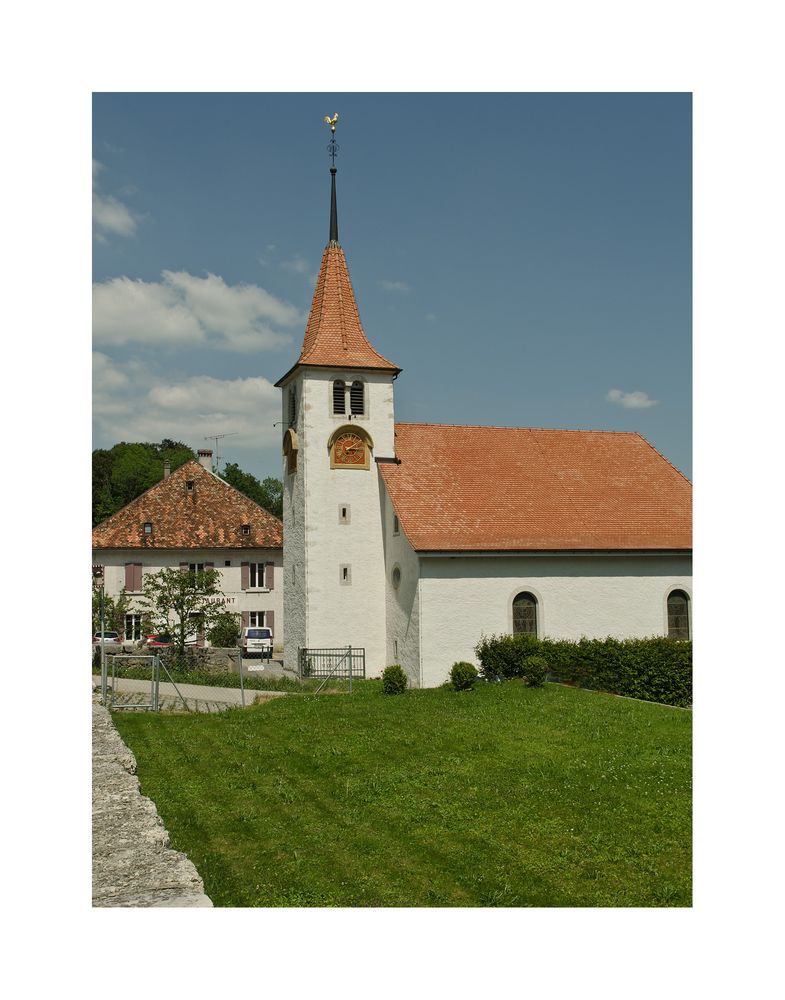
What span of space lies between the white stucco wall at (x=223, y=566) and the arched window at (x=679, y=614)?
20.7m

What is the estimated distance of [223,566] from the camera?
42938mm

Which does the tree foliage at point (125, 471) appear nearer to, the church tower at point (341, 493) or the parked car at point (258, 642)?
the parked car at point (258, 642)

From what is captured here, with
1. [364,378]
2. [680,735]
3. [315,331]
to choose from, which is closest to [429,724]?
[680,735]

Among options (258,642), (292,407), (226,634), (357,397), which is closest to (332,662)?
(357,397)

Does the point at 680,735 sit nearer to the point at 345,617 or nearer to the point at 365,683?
the point at 365,683

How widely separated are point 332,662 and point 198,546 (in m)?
15.7

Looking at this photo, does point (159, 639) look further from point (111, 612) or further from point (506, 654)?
point (506, 654)

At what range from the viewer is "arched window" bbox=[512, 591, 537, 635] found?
88.7 ft

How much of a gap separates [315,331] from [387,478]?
6.49 m

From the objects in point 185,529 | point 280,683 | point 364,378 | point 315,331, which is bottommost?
point 280,683

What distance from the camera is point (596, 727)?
54.3ft

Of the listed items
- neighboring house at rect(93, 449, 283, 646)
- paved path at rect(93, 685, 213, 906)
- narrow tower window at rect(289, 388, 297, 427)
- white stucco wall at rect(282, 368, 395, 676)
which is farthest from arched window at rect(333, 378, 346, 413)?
paved path at rect(93, 685, 213, 906)

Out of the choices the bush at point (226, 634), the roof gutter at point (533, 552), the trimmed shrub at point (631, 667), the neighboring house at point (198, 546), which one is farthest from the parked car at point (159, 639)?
the trimmed shrub at point (631, 667)

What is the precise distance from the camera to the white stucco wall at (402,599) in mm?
26359
